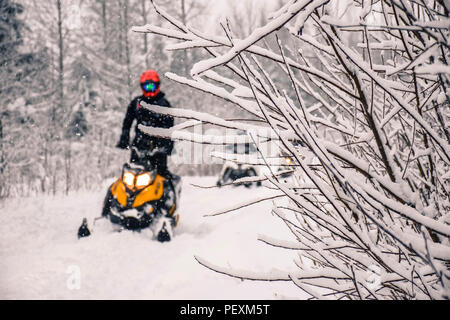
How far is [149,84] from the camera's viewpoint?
467 cm

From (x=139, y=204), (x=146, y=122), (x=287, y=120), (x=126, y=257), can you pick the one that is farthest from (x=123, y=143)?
(x=287, y=120)

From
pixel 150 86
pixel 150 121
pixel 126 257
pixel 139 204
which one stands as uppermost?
pixel 150 86

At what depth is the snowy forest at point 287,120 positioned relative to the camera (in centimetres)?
80

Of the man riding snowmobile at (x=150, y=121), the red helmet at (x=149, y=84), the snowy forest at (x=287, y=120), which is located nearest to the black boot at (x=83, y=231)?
the man riding snowmobile at (x=150, y=121)

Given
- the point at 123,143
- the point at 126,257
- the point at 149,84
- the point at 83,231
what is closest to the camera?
the point at 126,257

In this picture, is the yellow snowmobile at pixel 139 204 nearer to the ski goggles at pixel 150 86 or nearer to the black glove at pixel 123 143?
the black glove at pixel 123 143

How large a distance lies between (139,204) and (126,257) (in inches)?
29.5

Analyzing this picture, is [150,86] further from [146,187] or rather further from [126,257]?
[126,257]

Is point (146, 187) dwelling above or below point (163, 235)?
above

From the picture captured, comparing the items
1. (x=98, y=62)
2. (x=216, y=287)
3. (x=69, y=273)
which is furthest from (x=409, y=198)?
(x=98, y=62)

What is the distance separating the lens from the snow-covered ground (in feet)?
9.70

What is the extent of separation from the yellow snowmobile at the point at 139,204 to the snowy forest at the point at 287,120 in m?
0.83

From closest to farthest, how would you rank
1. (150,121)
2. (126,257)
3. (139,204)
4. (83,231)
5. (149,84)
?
1. (126,257)
2. (83,231)
3. (139,204)
4. (150,121)
5. (149,84)
